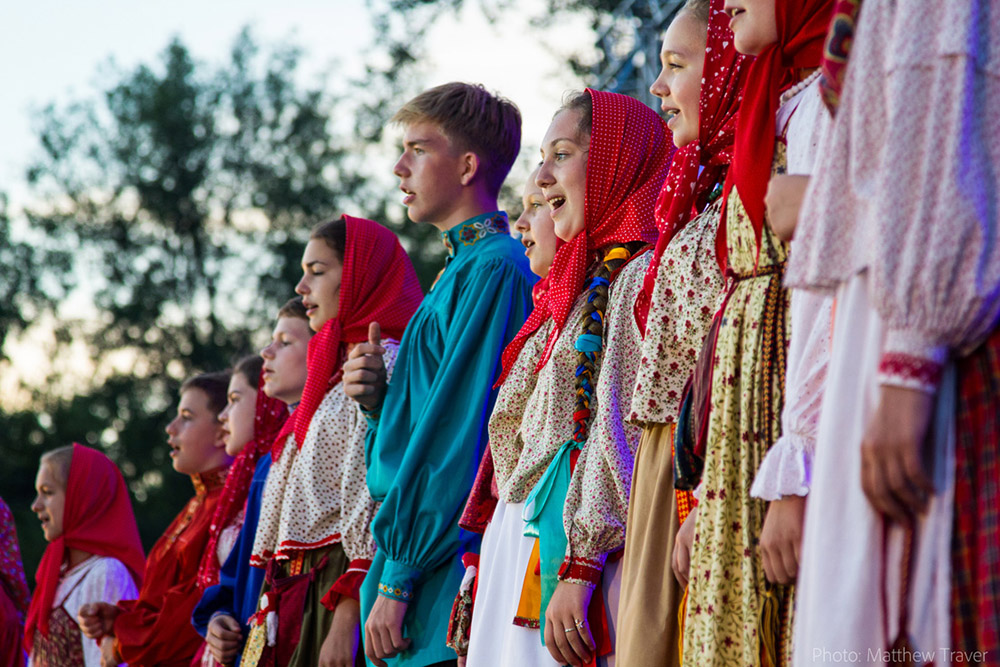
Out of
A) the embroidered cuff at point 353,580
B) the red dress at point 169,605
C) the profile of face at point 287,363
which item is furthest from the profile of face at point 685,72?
the red dress at point 169,605

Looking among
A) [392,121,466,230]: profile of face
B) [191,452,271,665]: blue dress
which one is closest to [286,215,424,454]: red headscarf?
[392,121,466,230]: profile of face

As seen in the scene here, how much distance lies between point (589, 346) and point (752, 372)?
896mm

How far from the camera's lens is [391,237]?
4.61m

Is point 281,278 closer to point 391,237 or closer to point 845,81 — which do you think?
point 391,237

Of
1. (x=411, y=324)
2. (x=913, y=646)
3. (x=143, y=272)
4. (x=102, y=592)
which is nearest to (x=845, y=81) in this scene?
(x=913, y=646)

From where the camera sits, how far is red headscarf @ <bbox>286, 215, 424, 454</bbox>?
14.4 ft

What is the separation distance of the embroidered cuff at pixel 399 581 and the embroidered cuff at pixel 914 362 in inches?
85.8

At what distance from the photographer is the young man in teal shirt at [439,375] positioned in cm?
337

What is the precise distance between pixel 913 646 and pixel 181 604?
430cm

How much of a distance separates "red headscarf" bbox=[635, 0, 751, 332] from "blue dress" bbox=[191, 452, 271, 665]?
106 inches

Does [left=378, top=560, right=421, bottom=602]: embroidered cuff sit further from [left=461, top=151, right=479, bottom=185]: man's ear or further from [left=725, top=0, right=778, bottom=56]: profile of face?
[left=725, top=0, right=778, bottom=56]: profile of face

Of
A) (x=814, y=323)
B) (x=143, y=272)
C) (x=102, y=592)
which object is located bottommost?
(x=102, y=592)

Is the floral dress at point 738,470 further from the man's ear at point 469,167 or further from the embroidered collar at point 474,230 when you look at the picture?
the man's ear at point 469,167

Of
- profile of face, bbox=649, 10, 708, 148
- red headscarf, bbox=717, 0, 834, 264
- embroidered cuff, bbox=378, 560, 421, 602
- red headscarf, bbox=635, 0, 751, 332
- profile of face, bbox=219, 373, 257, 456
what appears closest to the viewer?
red headscarf, bbox=717, 0, 834, 264
